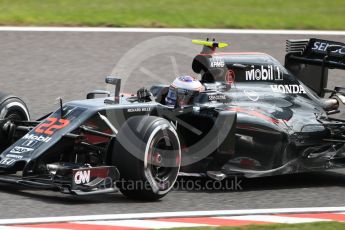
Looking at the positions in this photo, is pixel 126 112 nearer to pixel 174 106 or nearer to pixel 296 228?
pixel 174 106

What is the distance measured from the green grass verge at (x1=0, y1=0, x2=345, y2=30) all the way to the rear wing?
5860 millimetres

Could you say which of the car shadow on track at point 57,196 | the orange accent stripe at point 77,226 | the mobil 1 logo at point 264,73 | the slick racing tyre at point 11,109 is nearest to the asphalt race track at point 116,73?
the car shadow on track at point 57,196

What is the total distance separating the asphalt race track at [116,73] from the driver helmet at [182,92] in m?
0.83

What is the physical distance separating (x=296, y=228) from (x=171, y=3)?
1239 centimetres

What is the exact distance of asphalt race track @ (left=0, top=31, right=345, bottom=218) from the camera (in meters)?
8.16

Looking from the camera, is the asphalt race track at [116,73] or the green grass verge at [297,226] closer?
the green grass verge at [297,226]

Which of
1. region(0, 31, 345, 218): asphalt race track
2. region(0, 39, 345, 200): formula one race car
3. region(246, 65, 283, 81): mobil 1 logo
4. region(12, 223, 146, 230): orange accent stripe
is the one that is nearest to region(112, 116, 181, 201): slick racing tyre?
region(0, 39, 345, 200): formula one race car

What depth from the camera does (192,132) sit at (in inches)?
356

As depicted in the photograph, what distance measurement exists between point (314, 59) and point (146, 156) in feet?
11.0

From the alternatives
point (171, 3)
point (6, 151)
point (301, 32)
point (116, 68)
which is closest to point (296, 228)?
point (6, 151)

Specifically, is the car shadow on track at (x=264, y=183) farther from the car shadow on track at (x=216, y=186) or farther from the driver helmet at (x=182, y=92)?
the driver helmet at (x=182, y=92)

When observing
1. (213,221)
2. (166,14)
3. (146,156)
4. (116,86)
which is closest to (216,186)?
(146,156)

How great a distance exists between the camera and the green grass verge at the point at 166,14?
650 inches

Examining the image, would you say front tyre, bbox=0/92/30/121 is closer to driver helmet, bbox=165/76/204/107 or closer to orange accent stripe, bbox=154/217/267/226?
driver helmet, bbox=165/76/204/107
